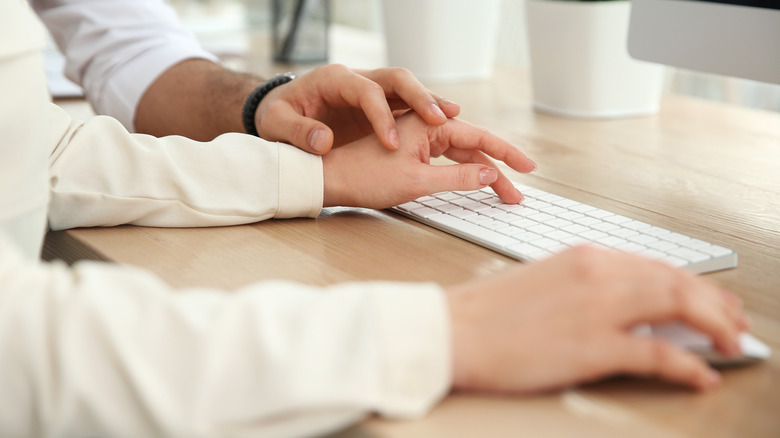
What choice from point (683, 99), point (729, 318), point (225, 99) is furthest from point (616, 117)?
point (729, 318)

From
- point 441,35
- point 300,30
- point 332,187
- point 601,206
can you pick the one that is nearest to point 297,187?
point 332,187

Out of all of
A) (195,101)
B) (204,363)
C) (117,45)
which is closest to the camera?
(204,363)

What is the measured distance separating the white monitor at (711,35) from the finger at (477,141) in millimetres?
247

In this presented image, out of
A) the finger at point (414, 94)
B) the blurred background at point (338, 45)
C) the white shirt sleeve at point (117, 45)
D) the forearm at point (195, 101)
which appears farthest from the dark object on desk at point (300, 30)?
the finger at point (414, 94)

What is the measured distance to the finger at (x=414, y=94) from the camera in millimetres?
746

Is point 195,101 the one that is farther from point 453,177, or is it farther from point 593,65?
point 593,65

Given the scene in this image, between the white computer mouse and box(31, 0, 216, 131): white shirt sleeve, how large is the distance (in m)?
0.83

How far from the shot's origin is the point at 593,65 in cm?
120

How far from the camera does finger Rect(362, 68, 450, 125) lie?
0.75 m

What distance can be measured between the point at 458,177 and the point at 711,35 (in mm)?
332

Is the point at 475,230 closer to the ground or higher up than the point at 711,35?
closer to the ground

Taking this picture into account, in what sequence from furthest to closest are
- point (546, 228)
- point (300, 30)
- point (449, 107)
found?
point (300, 30) < point (449, 107) < point (546, 228)

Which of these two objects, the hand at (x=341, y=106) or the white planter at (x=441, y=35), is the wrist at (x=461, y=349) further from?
the white planter at (x=441, y=35)

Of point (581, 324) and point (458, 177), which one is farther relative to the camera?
point (458, 177)
